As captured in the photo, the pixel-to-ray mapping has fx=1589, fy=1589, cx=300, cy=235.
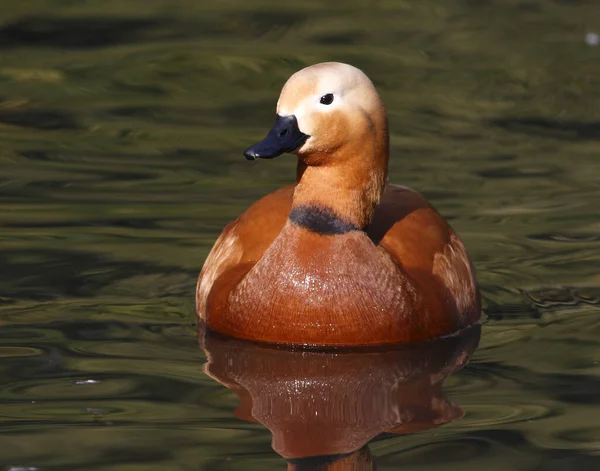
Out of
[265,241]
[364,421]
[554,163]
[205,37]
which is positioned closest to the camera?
[364,421]

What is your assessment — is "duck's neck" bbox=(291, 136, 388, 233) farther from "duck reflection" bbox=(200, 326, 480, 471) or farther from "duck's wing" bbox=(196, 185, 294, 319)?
"duck reflection" bbox=(200, 326, 480, 471)

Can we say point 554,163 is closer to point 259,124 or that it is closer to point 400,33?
point 259,124

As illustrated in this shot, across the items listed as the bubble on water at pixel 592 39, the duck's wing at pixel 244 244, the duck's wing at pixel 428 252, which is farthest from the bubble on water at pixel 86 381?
the bubble on water at pixel 592 39

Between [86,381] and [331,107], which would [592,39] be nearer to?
[331,107]

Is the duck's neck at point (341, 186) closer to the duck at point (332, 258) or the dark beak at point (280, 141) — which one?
the duck at point (332, 258)

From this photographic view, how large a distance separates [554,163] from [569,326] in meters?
3.62

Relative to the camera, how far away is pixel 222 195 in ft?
36.7

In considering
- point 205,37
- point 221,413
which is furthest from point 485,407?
point 205,37

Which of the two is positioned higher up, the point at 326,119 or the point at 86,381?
the point at 326,119

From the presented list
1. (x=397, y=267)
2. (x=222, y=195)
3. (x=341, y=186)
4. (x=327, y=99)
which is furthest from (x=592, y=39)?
(x=327, y=99)

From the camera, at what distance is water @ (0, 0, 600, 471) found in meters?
7.01

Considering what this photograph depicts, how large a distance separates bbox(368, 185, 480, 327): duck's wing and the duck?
2cm

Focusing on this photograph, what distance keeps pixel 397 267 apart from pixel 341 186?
0.54m

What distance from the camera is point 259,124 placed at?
13109mm
